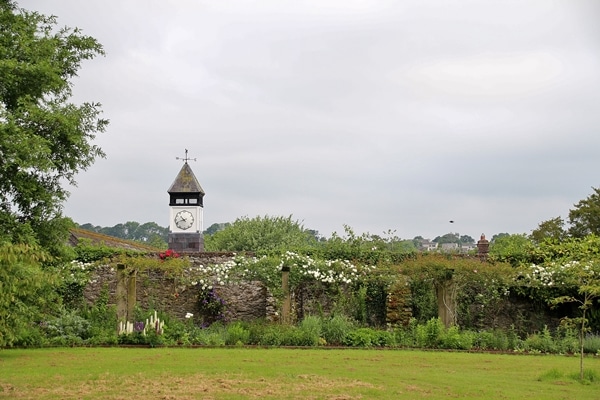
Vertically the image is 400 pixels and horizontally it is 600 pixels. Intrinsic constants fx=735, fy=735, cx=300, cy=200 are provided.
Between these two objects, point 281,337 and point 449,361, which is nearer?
point 449,361

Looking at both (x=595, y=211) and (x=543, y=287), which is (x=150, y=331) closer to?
(x=543, y=287)

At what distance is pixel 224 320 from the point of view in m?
20.8

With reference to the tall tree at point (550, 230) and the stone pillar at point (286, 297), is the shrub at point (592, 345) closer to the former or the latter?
the stone pillar at point (286, 297)

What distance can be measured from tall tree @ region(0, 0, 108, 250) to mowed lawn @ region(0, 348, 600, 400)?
2841mm

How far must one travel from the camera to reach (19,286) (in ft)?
39.5

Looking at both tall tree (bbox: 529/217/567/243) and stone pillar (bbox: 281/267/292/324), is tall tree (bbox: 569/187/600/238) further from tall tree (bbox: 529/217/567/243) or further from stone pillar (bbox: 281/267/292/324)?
stone pillar (bbox: 281/267/292/324)

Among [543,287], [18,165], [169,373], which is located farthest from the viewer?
[543,287]

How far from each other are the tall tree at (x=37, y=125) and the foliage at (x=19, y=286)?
1.24 m

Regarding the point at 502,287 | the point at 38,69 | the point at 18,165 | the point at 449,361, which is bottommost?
the point at 449,361

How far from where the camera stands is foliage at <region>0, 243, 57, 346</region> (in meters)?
10.6

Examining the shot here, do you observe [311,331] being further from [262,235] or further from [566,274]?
[262,235]

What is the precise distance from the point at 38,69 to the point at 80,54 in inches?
81.8

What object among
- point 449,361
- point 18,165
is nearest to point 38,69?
point 18,165

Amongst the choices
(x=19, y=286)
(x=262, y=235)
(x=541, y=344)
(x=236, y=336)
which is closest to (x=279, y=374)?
(x=19, y=286)
